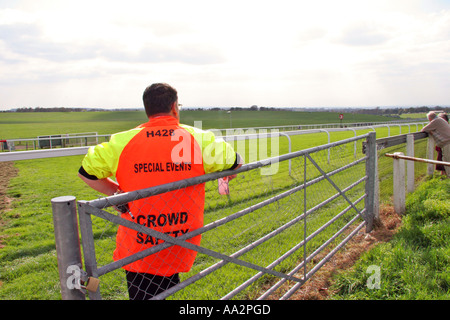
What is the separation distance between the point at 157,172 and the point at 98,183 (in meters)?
0.43

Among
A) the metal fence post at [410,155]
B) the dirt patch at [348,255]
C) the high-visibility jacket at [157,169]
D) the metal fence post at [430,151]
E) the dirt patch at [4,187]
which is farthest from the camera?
the metal fence post at [430,151]

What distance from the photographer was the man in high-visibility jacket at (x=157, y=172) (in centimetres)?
215

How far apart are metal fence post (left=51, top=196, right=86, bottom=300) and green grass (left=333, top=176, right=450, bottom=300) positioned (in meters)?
2.57

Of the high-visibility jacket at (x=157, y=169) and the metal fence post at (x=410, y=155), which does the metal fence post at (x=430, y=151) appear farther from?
the high-visibility jacket at (x=157, y=169)

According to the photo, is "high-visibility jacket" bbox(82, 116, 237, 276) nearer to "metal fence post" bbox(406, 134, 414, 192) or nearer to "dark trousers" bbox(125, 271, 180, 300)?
"dark trousers" bbox(125, 271, 180, 300)

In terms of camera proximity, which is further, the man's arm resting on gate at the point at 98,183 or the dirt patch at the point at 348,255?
the dirt patch at the point at 348,255

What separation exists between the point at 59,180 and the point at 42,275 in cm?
710

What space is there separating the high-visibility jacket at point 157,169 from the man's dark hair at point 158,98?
0.28ft

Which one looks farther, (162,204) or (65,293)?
(162,204)

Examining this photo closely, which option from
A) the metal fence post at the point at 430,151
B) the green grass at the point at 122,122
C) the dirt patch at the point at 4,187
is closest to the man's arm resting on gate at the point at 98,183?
the dirt patch at the point at 4,187
